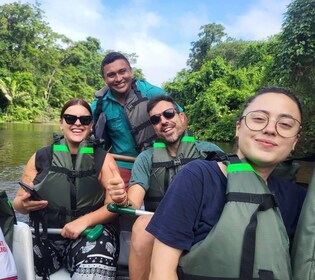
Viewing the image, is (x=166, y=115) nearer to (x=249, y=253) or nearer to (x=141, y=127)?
(x=141, y=127)

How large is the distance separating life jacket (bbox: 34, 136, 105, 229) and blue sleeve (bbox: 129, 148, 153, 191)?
22cm

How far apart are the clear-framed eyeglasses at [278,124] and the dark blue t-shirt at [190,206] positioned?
200 millimetres

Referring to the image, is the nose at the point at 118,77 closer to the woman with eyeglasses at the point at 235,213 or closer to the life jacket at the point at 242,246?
the woman with eyeglasses at the point at 235,213

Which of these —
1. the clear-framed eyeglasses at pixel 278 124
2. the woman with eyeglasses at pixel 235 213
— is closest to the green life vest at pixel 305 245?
the woman with eyeglasses at pixel 235 213

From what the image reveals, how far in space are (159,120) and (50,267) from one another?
1.13m

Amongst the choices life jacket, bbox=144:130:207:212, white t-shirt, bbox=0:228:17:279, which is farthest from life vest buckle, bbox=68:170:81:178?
white t-shirt, bbox=0:228:17:279

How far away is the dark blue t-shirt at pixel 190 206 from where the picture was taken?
1.14 metres

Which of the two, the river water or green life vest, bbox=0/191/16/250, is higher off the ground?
green life vest, bbox=0/191/16/250

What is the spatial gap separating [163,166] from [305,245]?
124 centimetres

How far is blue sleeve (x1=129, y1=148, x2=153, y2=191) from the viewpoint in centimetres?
223

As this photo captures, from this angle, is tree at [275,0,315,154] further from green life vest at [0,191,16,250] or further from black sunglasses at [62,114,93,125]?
green life vest at [0,191,16,250]

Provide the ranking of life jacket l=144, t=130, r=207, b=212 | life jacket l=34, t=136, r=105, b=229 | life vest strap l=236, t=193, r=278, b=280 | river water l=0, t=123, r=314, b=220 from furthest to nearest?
river water l=0, t=123, r=314, b=220, life jacket l=144, t=130, r=207, b=212, life jacket l=34, t=136, r=105, b=229, life vest strap l=236, t=193, r=278, b=280

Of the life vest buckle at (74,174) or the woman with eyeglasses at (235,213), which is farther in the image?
the life vest buckle at (74,174)

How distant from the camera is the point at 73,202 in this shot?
2090mm
